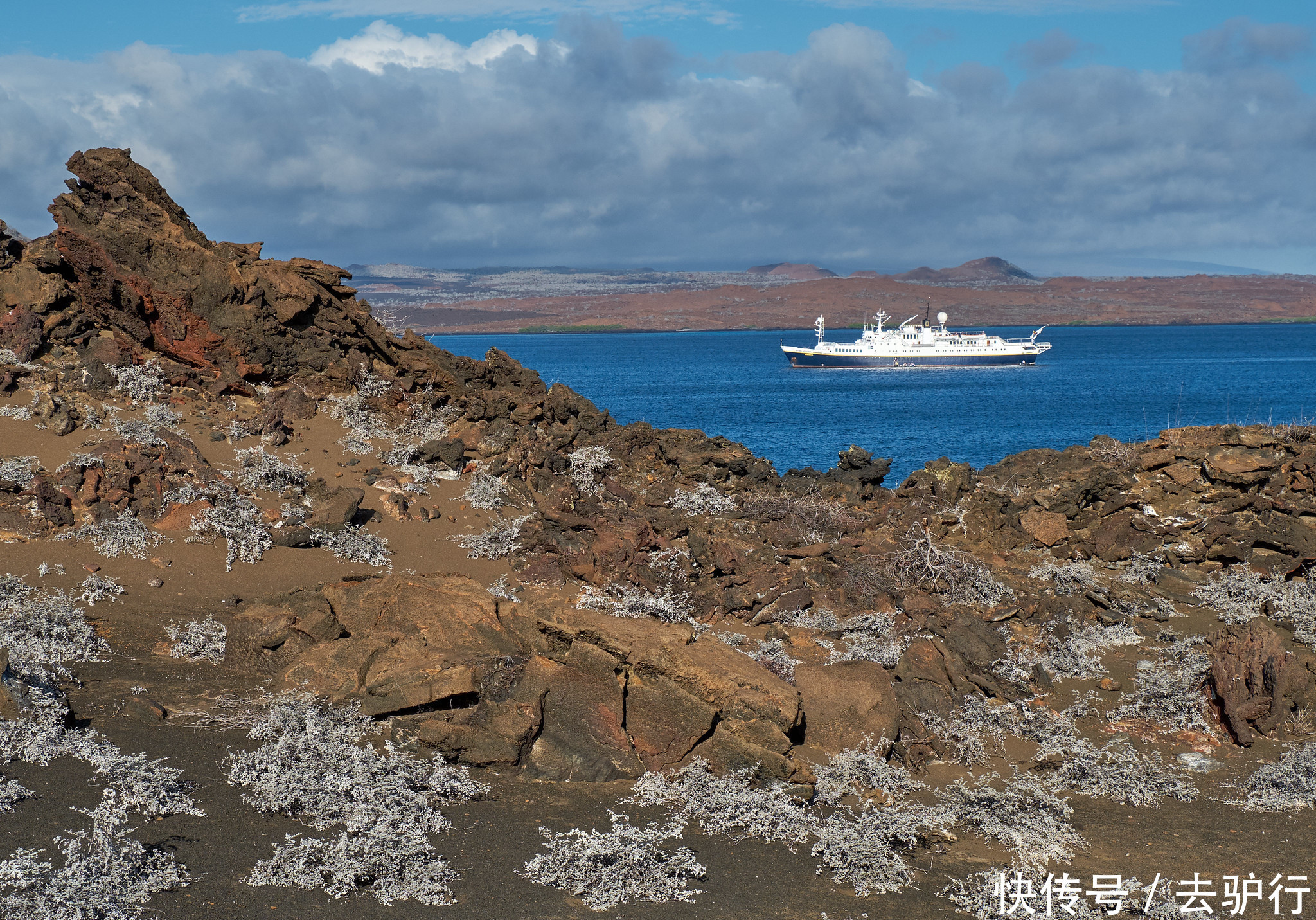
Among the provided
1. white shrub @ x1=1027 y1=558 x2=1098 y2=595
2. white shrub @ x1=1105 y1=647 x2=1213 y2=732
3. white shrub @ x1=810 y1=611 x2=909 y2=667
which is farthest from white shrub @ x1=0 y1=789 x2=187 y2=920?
white shrub @ x1=1027 y1=558 x2=1098 y2=595

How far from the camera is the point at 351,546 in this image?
34.2 ft

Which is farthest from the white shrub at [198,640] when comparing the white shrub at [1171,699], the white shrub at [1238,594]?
the white shrub at [1238,594]

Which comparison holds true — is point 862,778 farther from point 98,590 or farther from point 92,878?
point 98,590

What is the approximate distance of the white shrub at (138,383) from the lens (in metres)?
12.1

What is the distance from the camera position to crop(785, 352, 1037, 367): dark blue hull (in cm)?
8506

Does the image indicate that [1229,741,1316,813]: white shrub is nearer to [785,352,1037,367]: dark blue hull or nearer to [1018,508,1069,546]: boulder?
[1018,508,1069,546]: boulder

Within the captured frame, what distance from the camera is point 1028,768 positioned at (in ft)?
24.0

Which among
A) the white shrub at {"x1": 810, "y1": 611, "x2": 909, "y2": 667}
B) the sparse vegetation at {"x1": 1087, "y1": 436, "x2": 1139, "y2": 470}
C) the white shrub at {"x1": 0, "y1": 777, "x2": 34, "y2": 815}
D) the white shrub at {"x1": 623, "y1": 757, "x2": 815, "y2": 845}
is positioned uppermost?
the sparse vegetation at {"x1": 1087, "y1": 436, "x2": 1139, "y2": 470}

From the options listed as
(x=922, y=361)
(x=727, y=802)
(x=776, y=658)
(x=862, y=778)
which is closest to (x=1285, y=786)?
(x=862, y=778)

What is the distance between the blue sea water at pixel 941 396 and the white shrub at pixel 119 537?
19.0ft

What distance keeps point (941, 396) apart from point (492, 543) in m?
57.5

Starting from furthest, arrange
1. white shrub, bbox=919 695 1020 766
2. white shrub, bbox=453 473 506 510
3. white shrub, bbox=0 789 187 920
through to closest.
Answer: white shrub, bbox=453 473 506 510
white shrub, bbox=919 695 1020 766
white shrub, bbox=0 789 187 920

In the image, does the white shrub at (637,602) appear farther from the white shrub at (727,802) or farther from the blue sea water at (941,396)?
the blue sea water at (941,396)

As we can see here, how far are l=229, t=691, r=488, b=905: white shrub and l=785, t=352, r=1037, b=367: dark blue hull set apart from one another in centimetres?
8151
